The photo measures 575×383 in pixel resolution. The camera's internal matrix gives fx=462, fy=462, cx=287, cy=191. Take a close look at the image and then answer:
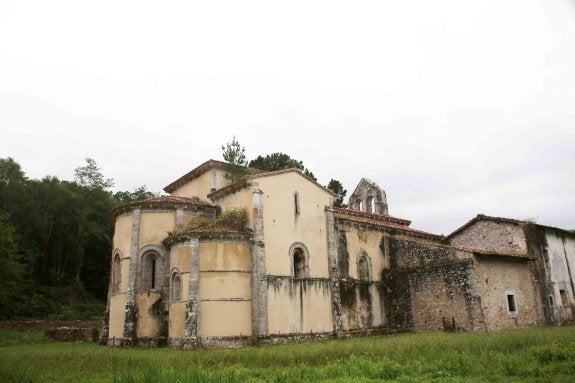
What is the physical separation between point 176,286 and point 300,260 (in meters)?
6.57

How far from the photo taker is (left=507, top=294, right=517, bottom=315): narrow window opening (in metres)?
24.7

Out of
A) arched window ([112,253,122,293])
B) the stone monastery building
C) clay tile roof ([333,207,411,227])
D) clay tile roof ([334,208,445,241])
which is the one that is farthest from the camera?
clay tile roof ([333,207,411,227])

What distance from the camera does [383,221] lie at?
32438mm

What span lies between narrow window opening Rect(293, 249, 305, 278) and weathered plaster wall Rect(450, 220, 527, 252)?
1166 centimetres

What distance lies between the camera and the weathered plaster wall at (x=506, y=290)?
23703mm

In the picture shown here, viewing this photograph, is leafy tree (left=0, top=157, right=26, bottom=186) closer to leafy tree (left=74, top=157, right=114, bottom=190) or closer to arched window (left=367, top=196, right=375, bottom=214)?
leafy tree (left=74, top=157, right=114, bottom=190)

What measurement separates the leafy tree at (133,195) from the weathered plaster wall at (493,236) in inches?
1496

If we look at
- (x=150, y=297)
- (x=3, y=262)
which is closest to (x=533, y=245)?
(x=150, y=297)

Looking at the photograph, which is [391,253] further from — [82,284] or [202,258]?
[82,284]

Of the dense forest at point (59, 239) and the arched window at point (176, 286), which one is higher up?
A: the dense forest at point (59, 239)

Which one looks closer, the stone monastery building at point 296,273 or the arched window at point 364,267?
the stone monastery building at point 296,273

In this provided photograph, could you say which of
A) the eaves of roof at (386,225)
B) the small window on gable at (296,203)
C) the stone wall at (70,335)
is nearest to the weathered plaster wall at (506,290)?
the eaves of roof at (386,225)

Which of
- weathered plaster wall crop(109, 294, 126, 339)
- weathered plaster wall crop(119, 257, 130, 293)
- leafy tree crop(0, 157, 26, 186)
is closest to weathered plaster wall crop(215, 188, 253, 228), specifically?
weathered plaster wall crop(119, 257, 130, 293)

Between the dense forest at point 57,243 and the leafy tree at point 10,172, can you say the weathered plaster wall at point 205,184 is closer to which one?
the dense forest at point 57,243
